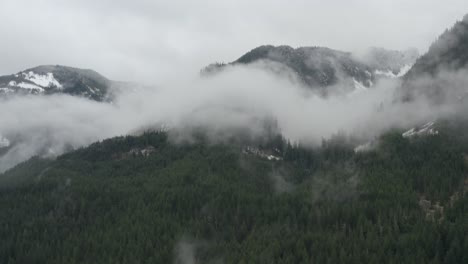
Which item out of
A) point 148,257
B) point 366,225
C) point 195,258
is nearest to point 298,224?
point 366,225

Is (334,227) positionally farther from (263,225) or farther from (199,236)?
(199,236)

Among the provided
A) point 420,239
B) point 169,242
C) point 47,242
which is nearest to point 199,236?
point 169,242

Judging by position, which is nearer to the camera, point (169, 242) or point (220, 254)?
point (220, 254)

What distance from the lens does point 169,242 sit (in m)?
183

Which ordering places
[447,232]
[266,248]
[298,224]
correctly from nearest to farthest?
1. [447,232]
2. [266,248]
3. [298,224]

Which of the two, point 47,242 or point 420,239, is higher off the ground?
point 420,239

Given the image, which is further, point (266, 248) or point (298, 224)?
point (298, 224)

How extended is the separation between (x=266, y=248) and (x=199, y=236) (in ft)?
110

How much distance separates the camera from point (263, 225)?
198 metres

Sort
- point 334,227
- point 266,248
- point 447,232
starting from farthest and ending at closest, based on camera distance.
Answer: point 334,227 < point 266,248 < point 447,232

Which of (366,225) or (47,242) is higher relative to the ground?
(366,225)

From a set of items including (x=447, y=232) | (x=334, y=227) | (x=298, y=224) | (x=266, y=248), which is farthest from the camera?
(x=298, y=224)

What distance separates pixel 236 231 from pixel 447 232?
253ft

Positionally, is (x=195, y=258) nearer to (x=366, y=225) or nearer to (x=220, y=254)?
(x=220, y=254)
